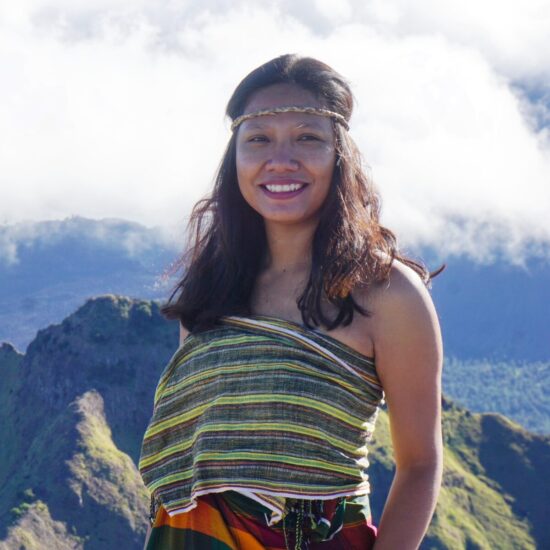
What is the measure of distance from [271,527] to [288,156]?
219 cm

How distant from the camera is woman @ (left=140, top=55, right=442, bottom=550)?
5473 millimetres

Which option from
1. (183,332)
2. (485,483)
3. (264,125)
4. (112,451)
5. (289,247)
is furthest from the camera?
(485,483)

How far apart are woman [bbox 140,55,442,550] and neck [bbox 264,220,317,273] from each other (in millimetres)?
14

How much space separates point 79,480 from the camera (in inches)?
4508

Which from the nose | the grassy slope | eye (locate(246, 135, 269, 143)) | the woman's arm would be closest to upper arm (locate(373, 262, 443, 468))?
the woman's arm

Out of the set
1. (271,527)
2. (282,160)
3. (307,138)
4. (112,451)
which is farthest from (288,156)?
(112,451)

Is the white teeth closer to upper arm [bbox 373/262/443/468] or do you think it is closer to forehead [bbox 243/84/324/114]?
forehead [bbox 243/84/324/114]

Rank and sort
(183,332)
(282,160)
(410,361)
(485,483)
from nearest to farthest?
(410,361) → (282,160) → (183,332) → (485,483)

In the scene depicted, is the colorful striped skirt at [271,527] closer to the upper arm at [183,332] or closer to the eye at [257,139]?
the upper arm at [183,332]

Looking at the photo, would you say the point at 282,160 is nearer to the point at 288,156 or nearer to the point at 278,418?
the point at 288,156

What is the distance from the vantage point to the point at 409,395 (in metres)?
5.55

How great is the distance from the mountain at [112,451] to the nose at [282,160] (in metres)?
107

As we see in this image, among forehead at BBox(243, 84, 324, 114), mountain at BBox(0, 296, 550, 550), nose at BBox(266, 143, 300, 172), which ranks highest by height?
mountain at BBox(0, 296, 550, 550)

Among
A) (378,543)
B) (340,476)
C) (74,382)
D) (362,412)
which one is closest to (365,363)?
(362,412)
